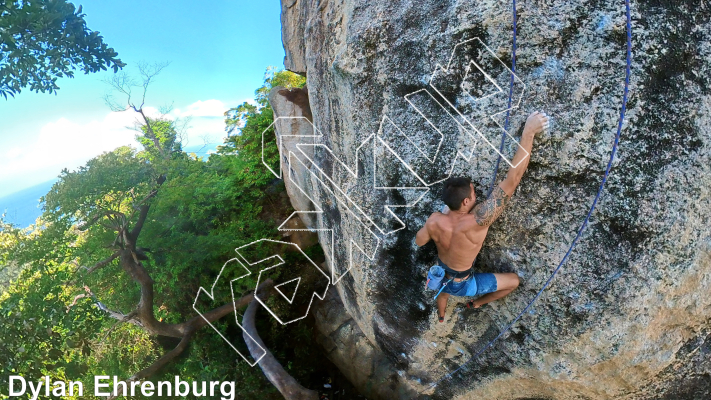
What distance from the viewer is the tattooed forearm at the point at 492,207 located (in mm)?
2611

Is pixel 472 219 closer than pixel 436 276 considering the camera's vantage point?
Yes

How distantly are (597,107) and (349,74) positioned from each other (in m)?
1.82

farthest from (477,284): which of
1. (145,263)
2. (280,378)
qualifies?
(145,263)

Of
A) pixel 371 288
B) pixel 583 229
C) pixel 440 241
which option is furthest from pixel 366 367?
pixel 583 229

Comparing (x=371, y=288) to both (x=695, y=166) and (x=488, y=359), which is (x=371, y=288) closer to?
(x=488, y=359)

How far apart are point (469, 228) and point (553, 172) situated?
2.22ft

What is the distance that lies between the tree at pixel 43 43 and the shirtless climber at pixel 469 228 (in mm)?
9037

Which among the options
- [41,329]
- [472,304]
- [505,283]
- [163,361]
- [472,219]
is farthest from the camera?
[163,361]

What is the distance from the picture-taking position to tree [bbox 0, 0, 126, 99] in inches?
295

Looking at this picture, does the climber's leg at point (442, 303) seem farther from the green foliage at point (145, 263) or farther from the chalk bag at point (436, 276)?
the green foliage at point (145, 263)

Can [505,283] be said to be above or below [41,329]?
below

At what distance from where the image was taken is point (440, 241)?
2.88 meters

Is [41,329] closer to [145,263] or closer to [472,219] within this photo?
[145,263]

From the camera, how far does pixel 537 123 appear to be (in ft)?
8.38
